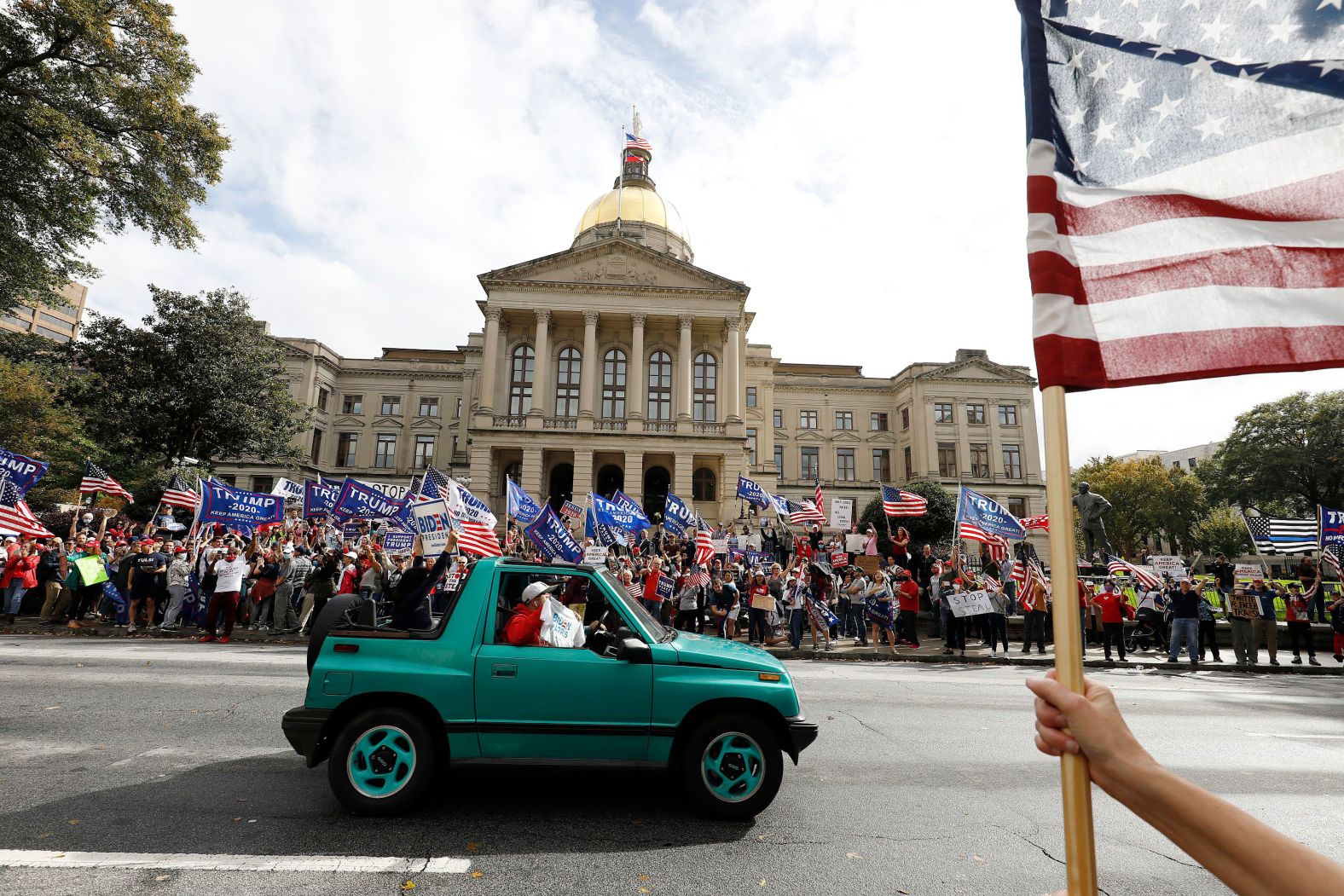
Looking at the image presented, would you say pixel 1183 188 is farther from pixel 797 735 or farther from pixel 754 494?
pixel 754 494

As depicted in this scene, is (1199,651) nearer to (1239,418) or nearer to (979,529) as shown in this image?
(979,529)

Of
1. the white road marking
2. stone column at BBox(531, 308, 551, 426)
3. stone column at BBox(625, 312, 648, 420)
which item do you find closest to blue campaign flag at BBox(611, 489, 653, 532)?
the white road marking

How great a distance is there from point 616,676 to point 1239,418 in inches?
2568

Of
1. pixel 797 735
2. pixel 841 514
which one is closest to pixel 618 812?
pixel 797 735

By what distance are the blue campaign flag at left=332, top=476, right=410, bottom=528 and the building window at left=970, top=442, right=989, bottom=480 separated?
53631 millimetres

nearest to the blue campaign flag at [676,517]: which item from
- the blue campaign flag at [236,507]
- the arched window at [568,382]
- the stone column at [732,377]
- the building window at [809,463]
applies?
the blue campaign flag at [236,507]

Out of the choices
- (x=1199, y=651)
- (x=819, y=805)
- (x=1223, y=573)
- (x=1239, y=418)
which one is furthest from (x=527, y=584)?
(x=1239, y=418)

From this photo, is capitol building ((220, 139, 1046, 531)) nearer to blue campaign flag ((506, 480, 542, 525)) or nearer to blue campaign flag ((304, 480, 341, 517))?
blue campaign flag ((304, 480, 341, 517))

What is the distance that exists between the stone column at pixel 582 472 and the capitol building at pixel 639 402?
0.08 meters

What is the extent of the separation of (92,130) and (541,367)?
32669 millimetres

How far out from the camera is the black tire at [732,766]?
15.6 ft

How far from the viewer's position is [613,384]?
52.5 metres

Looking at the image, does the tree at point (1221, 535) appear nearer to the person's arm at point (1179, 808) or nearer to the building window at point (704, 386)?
the building window at point (704, 386)

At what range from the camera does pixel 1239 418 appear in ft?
175
